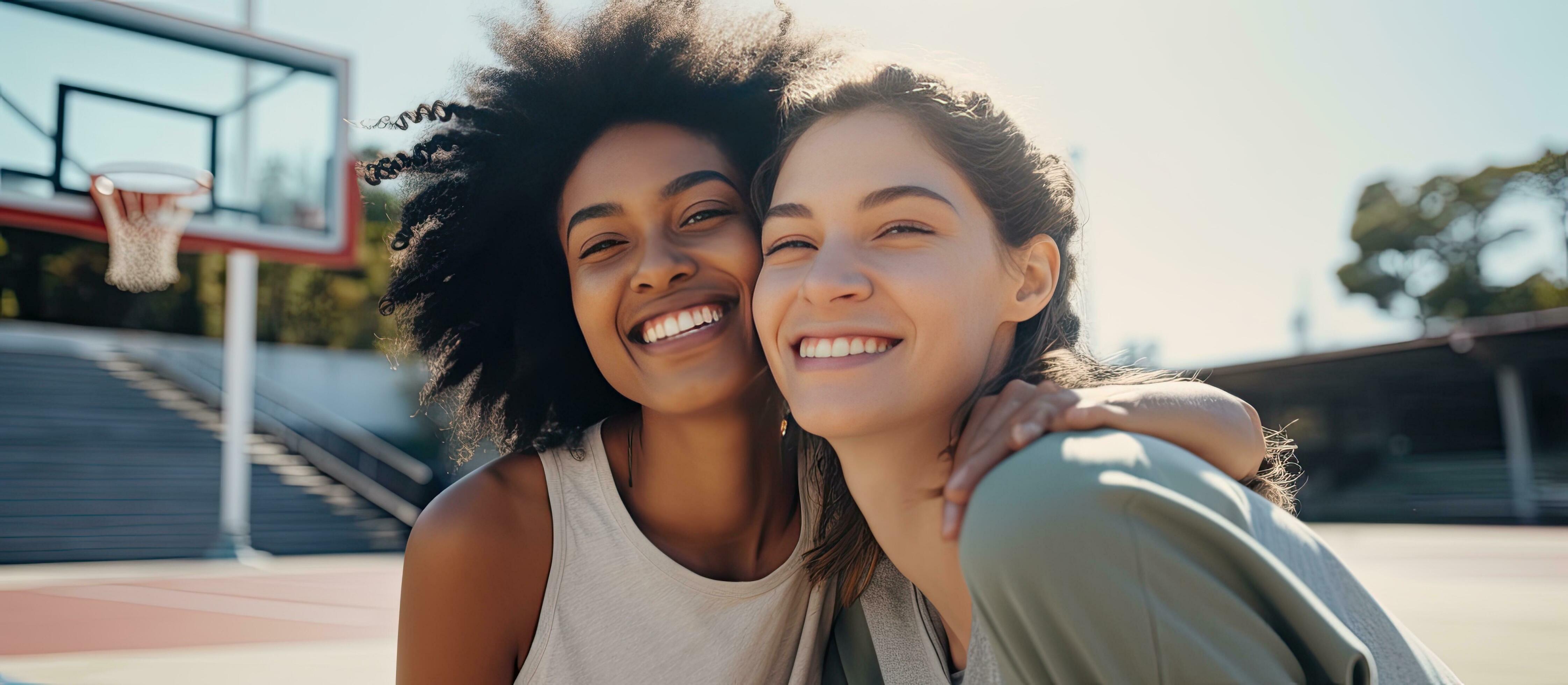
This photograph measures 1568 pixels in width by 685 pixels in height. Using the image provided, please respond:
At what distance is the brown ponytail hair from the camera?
2.08m

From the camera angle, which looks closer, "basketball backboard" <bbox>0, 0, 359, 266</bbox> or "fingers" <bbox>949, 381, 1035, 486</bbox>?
"fingers" <bbox>949, 381, 1035, 486</bbox>

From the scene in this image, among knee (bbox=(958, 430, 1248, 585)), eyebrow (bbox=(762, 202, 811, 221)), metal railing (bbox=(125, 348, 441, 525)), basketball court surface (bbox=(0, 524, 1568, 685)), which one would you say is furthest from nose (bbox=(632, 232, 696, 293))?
metal railing (bbox=(125, 348, 441, 525))

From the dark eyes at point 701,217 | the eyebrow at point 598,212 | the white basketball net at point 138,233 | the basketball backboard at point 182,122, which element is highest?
the basketball backboard at point 182,122

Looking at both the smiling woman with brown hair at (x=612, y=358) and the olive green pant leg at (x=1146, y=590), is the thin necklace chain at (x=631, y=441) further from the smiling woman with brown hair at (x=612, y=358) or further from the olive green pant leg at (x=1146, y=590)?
the olive green pant leg at (x=1146, y=590)

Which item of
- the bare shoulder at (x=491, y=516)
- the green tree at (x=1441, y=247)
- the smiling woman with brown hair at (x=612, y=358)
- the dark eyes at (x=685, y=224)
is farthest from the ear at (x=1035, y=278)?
the green tree at (x=1441, y=247)

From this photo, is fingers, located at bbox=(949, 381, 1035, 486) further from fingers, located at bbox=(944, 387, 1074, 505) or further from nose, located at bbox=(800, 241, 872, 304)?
nose, located at bbox=(800, 241, 872, 304)

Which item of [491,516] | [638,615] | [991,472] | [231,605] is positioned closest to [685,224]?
[491,516]

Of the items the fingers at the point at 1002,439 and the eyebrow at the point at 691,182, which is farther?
the eyebrow at the point at 691,182

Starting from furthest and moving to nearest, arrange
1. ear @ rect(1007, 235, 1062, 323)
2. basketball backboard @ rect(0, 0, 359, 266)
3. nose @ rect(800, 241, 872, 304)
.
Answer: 1. basketball backboard @ rect(0, 0, 359, 266)
2. ear @ rect(1007, 235, 1062, 323)
3. nose @ rect(800, 241, 872, 304)

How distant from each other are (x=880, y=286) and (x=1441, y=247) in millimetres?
44912

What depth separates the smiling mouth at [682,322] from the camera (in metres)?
2.43

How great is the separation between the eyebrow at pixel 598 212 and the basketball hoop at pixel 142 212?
977 centimetres

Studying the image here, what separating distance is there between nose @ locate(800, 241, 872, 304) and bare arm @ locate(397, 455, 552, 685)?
1.02 meters

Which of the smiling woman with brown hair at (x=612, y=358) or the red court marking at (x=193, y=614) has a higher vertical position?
the smiling woman with brown hair at (x=612, y=358)
